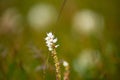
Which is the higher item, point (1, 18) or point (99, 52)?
point (99, 52)

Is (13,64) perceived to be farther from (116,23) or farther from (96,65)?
(116,23)

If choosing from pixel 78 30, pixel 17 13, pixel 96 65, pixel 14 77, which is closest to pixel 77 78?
pixel 96 65

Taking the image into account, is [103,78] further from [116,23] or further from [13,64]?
[116,23]

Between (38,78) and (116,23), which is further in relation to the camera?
(116,23)

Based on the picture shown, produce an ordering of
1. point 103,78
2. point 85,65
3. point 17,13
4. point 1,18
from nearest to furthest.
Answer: point 103,78
point 85,65
point 1,18
point 17,13

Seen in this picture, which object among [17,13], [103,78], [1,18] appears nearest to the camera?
[103,78]

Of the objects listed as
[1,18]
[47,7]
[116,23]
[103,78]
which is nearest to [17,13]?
[47,7]
